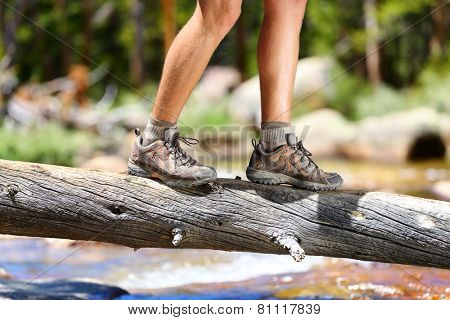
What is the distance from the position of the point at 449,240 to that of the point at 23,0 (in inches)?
447

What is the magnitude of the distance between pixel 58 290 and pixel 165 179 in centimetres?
124

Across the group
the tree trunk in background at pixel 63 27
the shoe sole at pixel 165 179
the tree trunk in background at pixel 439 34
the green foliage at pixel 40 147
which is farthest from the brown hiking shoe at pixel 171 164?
the tree trunk in background at pixel 63 27

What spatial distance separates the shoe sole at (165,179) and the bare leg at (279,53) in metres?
0.41

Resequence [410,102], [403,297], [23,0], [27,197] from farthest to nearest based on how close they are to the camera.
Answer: [410,102]
[23,0]
[403,297]
[27,197]

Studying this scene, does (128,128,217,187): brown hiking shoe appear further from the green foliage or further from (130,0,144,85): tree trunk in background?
(130,0,144,85): tree trunk in background

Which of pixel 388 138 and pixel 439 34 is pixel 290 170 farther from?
pixel 439 34

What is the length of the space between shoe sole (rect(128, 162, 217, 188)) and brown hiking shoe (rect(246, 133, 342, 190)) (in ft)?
0.95

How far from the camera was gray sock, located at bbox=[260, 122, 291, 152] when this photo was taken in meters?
3.02

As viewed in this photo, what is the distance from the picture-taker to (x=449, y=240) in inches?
116

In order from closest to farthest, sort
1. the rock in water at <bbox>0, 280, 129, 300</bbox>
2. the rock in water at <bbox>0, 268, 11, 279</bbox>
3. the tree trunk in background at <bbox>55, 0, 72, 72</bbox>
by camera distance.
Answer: the rock in water at <bbox>0, 280, 129, 300</bbox> < the rock in water at <bbox>0, 268, 11, 279</bbox> < the tree trunk in background at <bbox>55, 0, 72, 72</bbox>

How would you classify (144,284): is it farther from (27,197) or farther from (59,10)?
(59,10)

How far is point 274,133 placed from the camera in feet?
9.98

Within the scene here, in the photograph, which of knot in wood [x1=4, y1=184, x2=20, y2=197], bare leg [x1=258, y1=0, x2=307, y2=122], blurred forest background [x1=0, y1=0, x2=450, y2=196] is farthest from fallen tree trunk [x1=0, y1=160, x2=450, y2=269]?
blurred forest background [x1=0, y1=0, x2=450, y2=196]

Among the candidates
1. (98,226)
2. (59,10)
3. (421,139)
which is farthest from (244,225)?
(59,10)
